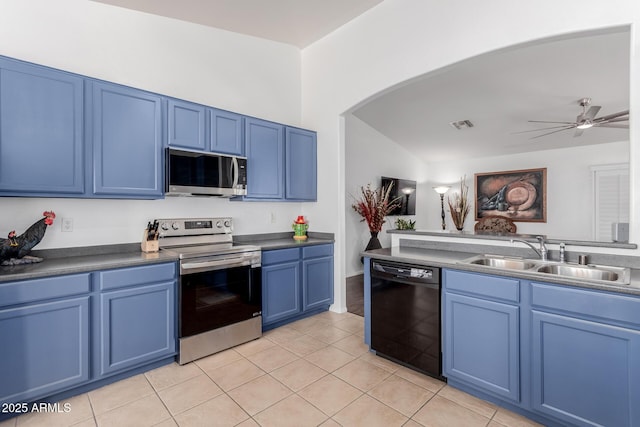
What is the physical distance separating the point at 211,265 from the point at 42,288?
1.05m

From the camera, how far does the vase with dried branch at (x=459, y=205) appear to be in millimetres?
6465

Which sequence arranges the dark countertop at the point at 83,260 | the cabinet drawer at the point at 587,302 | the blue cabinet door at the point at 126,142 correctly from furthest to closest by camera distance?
1. the blue cabinet door at the point at 126,142
2. the dark countertop at the point at 83,260
3. the cabinet drawer at the point at 587,302

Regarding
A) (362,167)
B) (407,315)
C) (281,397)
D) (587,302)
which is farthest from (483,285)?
(362,167)

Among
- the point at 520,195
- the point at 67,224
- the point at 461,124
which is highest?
the point at 461,124

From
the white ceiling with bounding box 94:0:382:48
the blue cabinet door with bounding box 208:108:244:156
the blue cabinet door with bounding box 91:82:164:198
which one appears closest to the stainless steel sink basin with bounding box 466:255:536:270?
the blue cabinet door with bounding box 208:108:244:156

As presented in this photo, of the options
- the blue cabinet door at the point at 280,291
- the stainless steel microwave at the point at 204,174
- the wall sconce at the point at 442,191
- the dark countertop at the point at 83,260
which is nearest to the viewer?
the dark countertop at the point at 83,260

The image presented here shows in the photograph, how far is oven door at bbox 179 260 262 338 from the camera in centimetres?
242

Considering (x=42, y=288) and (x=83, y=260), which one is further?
(x=83, y=260)

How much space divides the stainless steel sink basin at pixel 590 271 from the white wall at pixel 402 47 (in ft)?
0.84

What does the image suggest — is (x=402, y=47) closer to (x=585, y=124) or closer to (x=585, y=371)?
(x=585, y=124)

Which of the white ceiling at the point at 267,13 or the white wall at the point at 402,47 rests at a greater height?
the white ceiling at the point at 267,13

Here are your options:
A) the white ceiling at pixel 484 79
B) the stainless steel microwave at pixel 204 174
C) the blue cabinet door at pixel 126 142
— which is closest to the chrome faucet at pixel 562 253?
the white ceiling at pixel 484 79

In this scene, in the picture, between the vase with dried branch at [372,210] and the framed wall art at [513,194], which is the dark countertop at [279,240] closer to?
the vase with dried branch at [372,210]

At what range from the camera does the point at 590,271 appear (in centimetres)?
188
